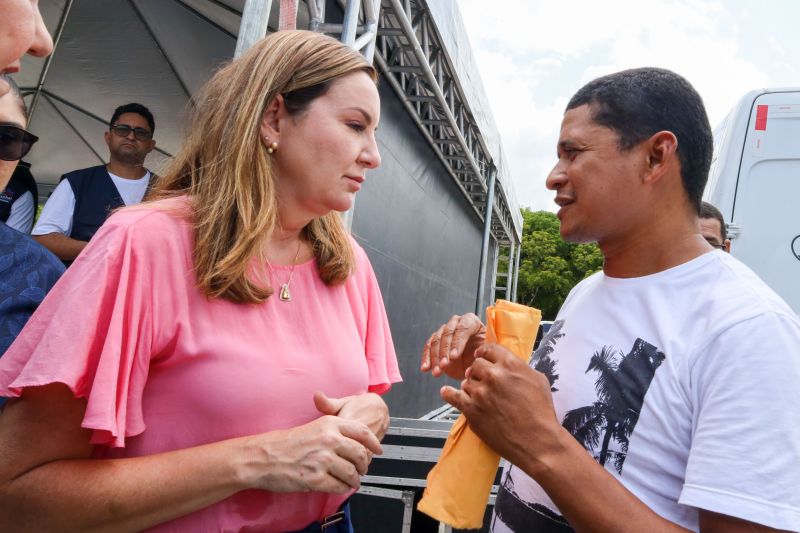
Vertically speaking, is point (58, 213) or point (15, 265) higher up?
point (58, 213)

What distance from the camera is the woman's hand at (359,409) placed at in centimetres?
126

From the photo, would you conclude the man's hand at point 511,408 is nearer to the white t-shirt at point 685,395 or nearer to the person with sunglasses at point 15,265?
the white t-shirt at point 685,395

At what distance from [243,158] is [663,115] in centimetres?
105

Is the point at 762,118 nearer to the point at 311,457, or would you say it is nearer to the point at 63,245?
the point at 311,457

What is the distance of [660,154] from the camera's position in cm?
137

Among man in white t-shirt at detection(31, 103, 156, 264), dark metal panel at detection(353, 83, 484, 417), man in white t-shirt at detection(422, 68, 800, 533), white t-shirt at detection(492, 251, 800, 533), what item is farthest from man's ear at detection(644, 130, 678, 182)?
dark metal panel at detection(353, 83, 484, 417)

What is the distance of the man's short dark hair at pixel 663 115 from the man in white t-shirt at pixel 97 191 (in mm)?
2700

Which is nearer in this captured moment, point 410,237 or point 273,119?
point 273,119

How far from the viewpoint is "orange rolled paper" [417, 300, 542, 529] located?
4.23ft

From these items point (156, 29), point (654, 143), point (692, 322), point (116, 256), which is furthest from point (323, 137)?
point (156, 29)

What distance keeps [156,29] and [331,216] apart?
4376 millimetres

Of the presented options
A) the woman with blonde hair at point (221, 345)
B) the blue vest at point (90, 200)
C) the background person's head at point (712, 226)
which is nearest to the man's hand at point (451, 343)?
the woman with blonde hair at point (221, 345)

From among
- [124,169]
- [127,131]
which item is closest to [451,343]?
[124,169]

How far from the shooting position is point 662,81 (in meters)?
1.41
